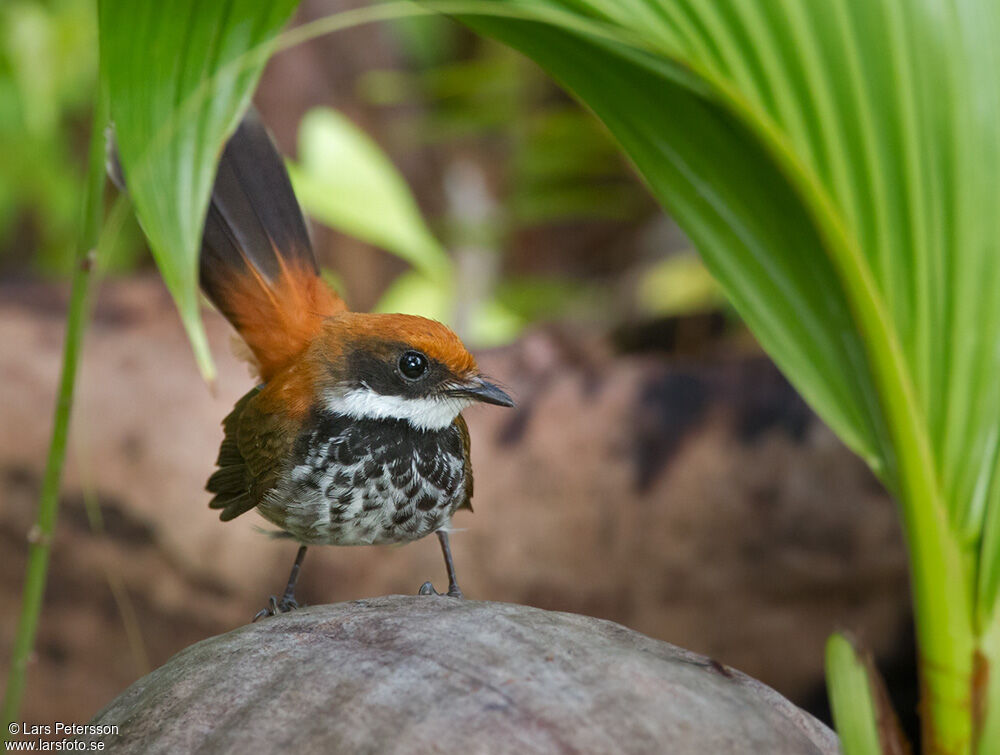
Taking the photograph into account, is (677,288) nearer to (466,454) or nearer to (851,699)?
(466,454)

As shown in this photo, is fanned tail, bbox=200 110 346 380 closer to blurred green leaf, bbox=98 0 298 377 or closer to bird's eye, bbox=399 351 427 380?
bird's eye, bbox=399 351 427 380

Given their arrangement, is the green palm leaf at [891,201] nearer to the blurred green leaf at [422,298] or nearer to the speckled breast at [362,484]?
the speckled breast at [362,484]

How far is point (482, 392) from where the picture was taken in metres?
1.56

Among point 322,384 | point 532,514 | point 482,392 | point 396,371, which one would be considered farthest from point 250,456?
point 532,514

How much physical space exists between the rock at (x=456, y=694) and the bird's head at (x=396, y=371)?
1.05ft

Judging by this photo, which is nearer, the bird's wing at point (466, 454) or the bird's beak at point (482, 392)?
the bird's beak at point (482, 392)

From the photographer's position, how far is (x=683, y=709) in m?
1.24

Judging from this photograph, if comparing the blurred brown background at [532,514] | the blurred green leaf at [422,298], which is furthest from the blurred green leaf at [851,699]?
the blurred green leaf at [422,298]

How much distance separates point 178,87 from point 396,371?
1.85ft

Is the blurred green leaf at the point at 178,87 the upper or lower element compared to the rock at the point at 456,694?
upper

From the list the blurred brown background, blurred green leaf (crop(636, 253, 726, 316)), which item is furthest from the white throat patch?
blurred green leaf (crop(636, 253, 726, 316))

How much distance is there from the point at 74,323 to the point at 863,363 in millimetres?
1027

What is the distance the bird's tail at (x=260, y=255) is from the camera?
1.54 metres

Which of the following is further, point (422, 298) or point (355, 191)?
point (422, 298)
